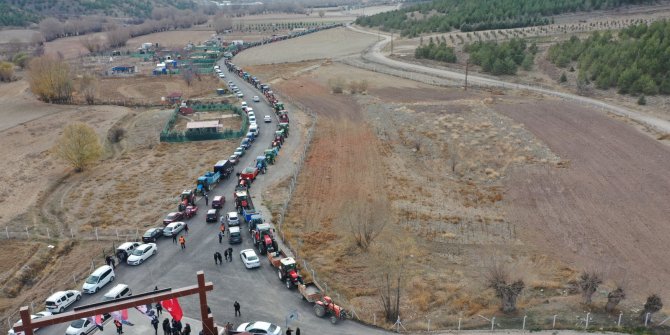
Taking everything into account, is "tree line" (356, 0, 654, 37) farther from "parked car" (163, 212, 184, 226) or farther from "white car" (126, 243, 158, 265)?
"white car" (126, 243, 158, 265)

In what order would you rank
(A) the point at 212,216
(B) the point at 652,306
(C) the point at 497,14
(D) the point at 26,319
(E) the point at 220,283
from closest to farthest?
(D) the point at 26,319 < (B) the point at 652,306 < (E) the point at 220,283 < (A) the point at 212,216 < (C) the point at 497,14

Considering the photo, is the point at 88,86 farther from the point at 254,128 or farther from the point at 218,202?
the point at 218,202

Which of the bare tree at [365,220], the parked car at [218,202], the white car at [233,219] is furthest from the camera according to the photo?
the parked car at [218,202]

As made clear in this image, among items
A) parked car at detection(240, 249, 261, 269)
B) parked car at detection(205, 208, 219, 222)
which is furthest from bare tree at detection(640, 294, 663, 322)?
parked car at detection(205, 208, 219, 222)

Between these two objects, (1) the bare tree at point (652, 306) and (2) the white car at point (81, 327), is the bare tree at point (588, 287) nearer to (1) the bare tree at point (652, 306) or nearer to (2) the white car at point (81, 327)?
(1) the bare tree at point (652, 306)

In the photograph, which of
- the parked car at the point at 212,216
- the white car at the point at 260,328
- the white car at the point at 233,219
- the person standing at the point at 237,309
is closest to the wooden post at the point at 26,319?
the white car at the point at 260,328

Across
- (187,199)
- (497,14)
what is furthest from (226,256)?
(497,14)
